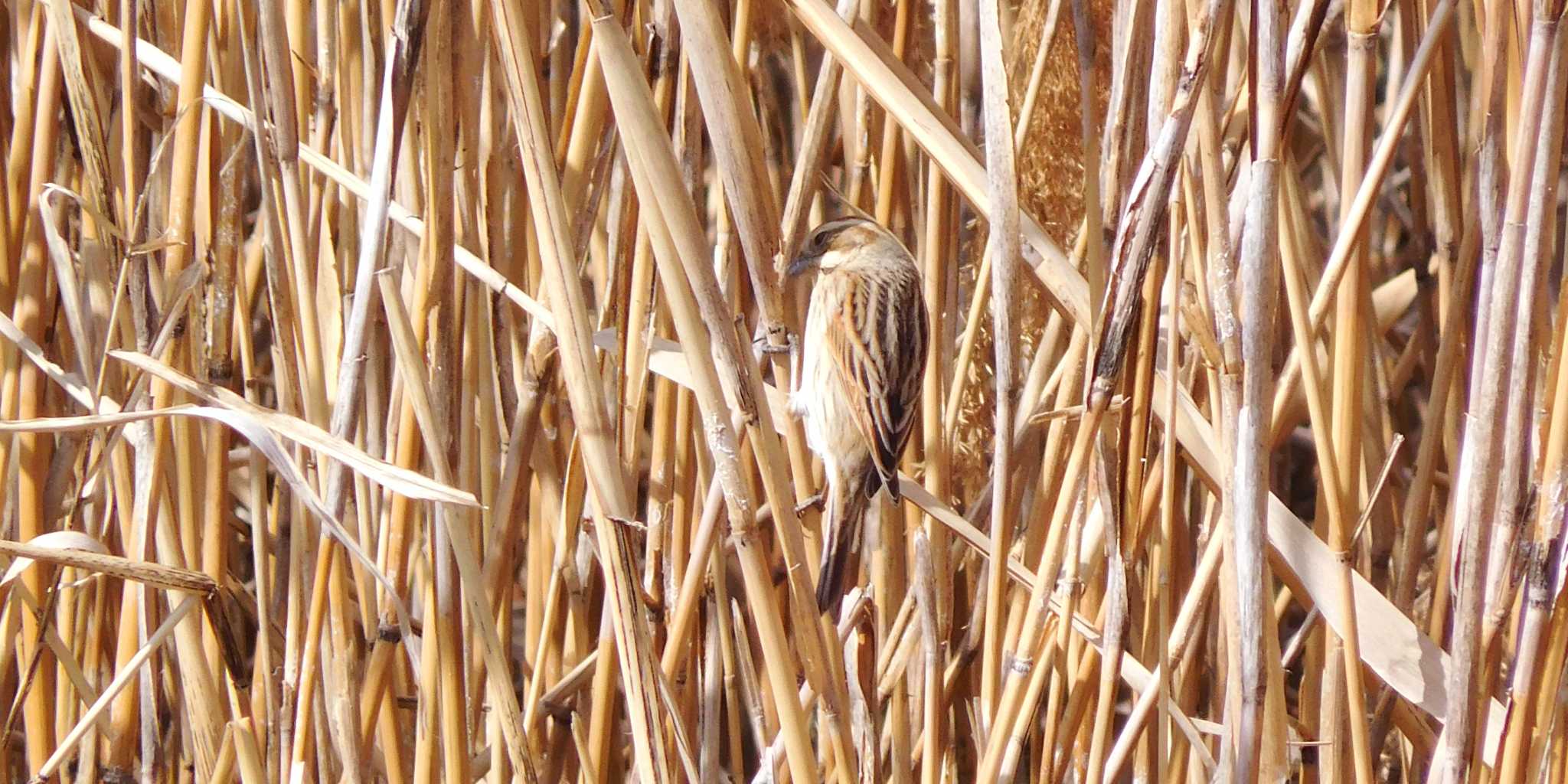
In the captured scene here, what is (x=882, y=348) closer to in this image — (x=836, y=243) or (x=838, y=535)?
(x=836, y=243)

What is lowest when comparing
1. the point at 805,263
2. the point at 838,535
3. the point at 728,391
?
the point at 838,535

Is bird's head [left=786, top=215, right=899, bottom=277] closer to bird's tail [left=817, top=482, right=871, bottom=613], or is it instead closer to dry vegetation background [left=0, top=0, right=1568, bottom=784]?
dry vegetation background [left=0, top=0, right=1568, bottom=784]

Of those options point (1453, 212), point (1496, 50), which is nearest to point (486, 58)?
point (1496, 50)

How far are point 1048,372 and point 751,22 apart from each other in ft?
1.96

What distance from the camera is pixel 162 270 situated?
160 centimetres

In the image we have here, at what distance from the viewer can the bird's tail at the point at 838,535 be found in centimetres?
169

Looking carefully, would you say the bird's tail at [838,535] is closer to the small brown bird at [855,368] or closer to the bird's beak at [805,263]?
the small brown bird at [855,368]

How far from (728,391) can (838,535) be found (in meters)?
0.74

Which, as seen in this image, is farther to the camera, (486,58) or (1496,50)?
(486,58)

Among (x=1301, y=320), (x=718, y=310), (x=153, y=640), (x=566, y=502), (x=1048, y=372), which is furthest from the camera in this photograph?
(x=1048, y=372)

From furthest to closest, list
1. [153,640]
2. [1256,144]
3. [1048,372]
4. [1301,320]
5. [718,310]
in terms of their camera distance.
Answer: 1. [1048,372]
2. [153,640]
3. [1301,320]
4. [1256,144]
5. [718,310]

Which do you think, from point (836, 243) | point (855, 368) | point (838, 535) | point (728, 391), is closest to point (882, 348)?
point (855, 368)

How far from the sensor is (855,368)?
6.56 feet

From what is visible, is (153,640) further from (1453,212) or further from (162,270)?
(1453,212)
